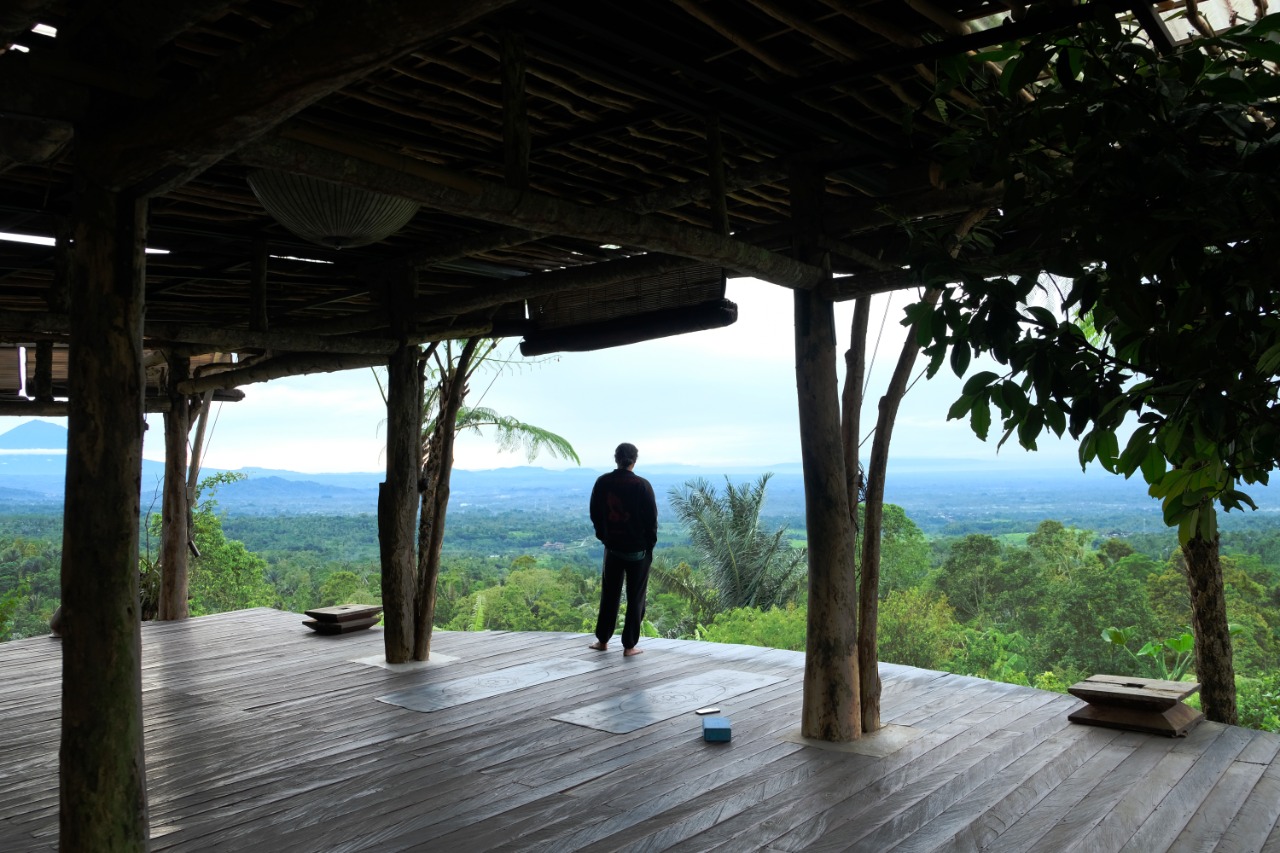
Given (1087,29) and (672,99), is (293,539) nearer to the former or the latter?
(672,99)

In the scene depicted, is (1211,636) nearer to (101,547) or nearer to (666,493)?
(101,547)

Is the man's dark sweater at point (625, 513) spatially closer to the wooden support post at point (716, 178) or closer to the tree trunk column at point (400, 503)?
the tree trunk column at point (400, 503)

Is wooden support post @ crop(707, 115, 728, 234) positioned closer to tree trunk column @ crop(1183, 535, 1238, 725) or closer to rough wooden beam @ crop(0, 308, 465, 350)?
rough wooden beam @ crop(0, 308, 465, 350)

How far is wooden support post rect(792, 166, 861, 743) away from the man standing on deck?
206 cm

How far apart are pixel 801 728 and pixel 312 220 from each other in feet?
10.8

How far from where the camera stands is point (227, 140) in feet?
7.99

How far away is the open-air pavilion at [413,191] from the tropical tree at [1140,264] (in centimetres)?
11

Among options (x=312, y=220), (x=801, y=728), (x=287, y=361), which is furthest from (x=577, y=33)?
(x=287, y=361)

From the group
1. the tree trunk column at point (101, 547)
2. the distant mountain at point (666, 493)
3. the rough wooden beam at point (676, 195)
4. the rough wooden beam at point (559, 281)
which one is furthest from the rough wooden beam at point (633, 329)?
the distant mountain at point (666, 493)

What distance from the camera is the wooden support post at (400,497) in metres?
6.38

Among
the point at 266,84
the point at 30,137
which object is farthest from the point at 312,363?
the point at 266,84

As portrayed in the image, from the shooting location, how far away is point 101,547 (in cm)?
276

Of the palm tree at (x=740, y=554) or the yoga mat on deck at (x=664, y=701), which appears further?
the palm tree at (x=740, y=554)

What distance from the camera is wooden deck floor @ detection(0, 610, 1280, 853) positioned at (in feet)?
11.4
